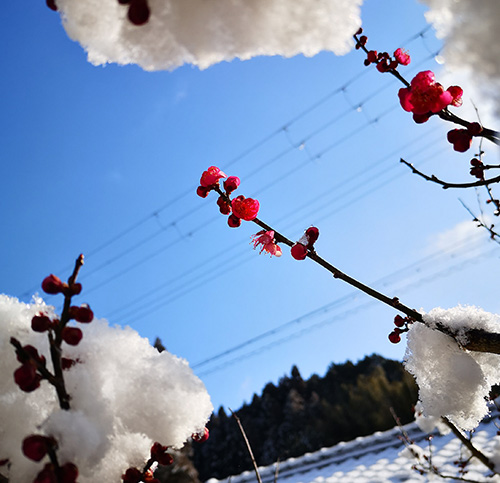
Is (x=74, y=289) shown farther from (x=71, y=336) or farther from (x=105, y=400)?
(x=105, y=400)

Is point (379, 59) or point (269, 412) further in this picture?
point (269, 412)

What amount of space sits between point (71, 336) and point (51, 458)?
19 centimetres

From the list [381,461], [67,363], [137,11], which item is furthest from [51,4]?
[381,461]

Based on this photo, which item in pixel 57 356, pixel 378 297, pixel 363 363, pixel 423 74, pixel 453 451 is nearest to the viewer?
pixel 57 356

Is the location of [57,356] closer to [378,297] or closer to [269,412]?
[378,297]

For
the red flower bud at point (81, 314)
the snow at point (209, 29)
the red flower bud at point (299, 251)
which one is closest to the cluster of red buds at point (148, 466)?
the red flower bud at point (81, 314)

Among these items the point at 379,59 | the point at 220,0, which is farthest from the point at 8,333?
the point at 379,59

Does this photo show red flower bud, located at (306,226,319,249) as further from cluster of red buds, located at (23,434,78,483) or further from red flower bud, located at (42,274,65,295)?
cluster of red buds, located at (23,434,78,483)

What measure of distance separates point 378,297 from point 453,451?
4.13 meters

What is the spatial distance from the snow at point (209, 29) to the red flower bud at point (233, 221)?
90 cm

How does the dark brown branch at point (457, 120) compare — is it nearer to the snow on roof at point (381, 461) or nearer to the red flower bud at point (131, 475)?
the red flower bud at point (131, 475)

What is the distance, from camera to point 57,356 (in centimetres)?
65

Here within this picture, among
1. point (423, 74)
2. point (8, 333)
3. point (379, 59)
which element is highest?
point (379, 59)

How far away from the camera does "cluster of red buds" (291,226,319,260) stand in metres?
1.25
